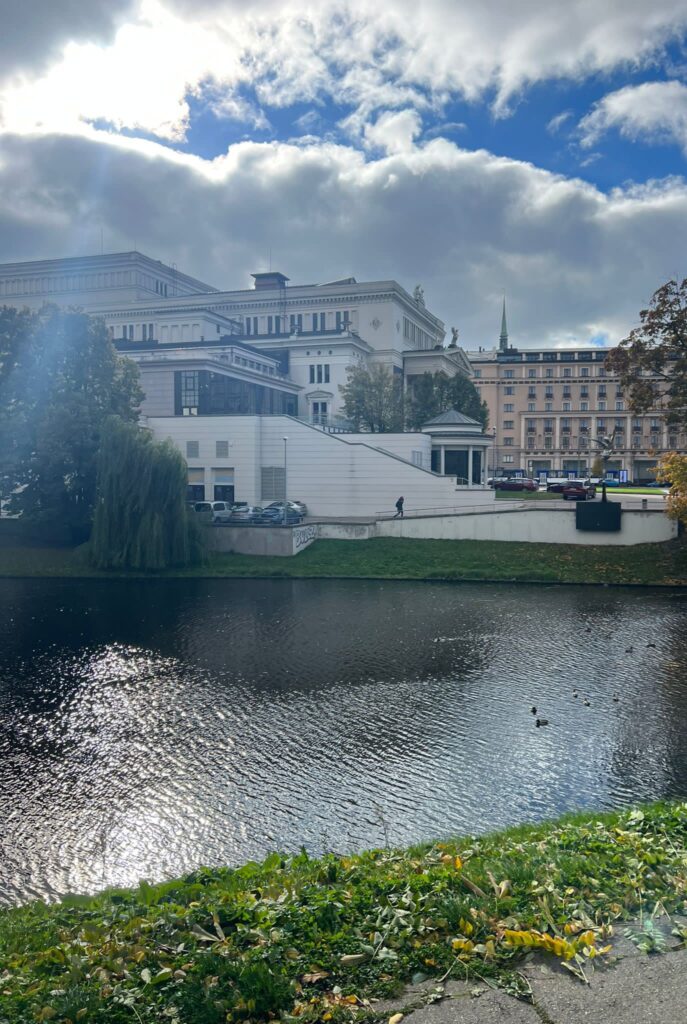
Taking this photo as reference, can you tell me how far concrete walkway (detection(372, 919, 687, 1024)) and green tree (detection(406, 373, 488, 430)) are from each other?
67090 millimetres

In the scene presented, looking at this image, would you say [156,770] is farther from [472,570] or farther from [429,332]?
[429,332]

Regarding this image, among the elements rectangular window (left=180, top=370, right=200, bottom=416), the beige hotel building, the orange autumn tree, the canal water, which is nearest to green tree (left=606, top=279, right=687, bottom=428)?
the orange autumn tree

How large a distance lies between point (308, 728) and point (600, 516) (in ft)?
109

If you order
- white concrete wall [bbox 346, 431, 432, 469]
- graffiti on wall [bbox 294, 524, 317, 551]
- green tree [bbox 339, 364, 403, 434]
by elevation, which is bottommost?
graffiti on wall [bbox 294, 524, 317, 551]

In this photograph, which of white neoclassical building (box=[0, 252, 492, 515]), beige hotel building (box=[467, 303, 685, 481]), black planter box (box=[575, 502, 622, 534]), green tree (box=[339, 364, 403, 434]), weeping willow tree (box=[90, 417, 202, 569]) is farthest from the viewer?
beige hotel building (box=[467, 303, 685, 481])

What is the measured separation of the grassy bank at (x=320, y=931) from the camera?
6824mm

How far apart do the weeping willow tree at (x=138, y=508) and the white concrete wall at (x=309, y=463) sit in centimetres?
1127

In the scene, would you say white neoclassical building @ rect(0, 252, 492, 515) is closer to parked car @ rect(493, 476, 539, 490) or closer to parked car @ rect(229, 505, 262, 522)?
parked car @ rect(229, 505, 262, 522)

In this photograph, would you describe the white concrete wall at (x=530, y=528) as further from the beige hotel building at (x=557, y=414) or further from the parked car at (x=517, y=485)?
the beige hotel building at (x=557, y=414)

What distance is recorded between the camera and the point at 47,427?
4819 cm

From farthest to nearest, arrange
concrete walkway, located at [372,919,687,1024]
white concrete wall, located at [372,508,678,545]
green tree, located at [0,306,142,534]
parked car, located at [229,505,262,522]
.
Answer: parked car, located at [229,505,262,522] < green tree, located at [0,306,142,534] < white concrete wall, located at [372,508,678,545] < concrete walkway, located at [372,919,687,1024]

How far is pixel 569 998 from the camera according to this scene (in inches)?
257

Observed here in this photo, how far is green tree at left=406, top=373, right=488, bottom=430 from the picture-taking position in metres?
73.4

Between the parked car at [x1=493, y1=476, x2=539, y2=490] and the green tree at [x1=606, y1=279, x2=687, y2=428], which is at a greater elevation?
the green tree at [x1=606, y1=279, x2=687, y2=428]
